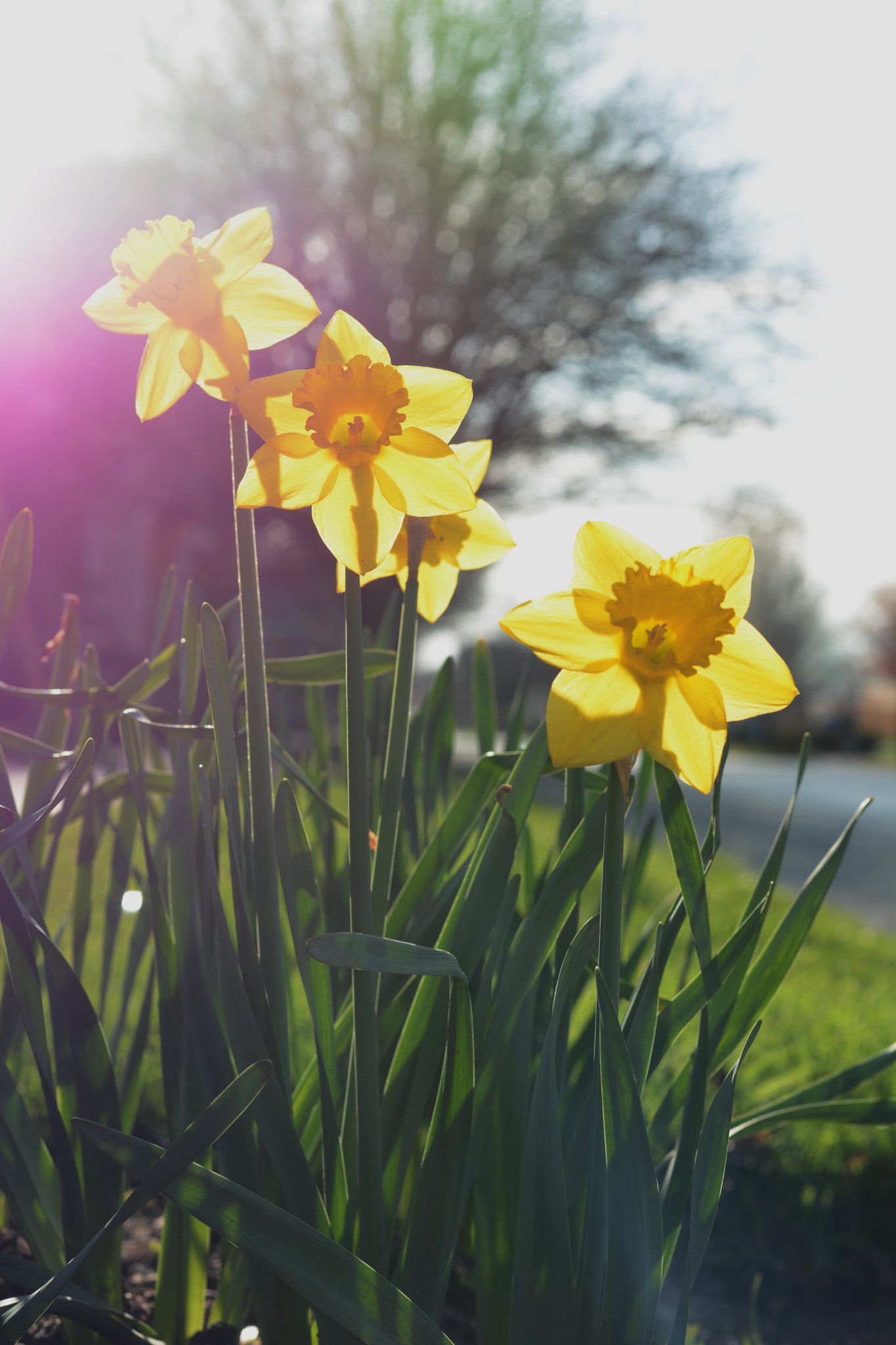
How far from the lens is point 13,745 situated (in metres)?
0.86

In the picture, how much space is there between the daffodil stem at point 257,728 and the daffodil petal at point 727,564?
1.07ft

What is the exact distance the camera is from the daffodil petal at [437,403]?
70cm

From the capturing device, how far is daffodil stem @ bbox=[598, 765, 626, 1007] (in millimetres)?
657

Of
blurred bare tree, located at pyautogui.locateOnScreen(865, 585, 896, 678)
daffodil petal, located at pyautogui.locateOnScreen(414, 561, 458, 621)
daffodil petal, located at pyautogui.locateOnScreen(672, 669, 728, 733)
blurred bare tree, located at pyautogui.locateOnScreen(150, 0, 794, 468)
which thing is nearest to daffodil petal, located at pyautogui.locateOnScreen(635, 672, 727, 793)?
daffodil petal, located at pyautogui.locateOnScreen(672, 669, 728, 733)

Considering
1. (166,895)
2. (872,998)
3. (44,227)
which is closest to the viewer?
(166,895)

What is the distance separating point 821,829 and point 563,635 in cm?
625

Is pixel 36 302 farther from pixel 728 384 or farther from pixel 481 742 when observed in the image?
pixel 481 742

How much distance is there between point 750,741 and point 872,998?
22.2 meters

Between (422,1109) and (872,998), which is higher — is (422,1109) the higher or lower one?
the higher one

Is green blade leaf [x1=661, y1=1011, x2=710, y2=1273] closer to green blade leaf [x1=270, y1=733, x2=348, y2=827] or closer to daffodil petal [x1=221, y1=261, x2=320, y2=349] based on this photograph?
green blade leaf [x1=270, y1=733, x2=348, y2=827]

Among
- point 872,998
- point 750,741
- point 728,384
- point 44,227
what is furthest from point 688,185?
point 750,741

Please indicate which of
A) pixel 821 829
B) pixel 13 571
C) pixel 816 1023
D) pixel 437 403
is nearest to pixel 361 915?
pixel 437 403

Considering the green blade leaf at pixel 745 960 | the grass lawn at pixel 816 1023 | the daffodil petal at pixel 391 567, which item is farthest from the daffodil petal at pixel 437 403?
the grass lawn at pixel 816 1023

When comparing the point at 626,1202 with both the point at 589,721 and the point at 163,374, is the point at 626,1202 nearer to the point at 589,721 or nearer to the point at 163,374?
the point at 589,721
